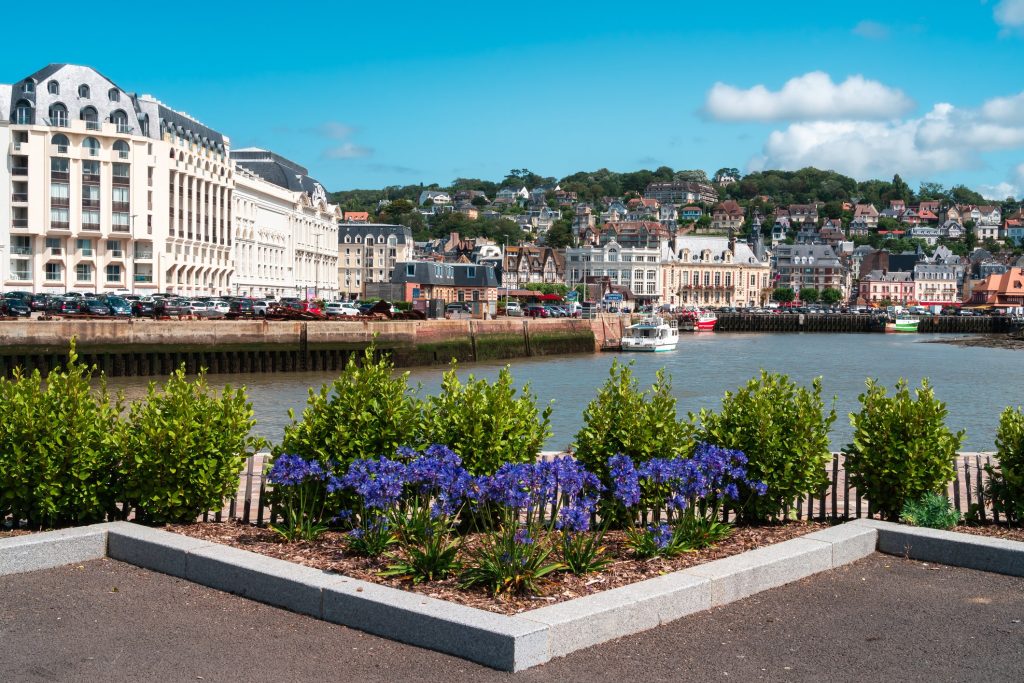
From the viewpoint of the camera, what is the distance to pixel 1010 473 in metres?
11.7

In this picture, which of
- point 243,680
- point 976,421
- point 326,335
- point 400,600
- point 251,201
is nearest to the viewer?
point 243,680

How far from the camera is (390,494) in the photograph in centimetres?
955

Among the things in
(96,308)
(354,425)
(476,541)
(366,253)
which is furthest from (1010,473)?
(366,253)

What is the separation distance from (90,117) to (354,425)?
268 feet

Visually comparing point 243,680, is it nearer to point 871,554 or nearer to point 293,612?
point 293,612

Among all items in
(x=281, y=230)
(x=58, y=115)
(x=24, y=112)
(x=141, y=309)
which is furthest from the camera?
(x=281, y=230)

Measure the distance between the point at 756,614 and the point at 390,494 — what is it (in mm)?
3442

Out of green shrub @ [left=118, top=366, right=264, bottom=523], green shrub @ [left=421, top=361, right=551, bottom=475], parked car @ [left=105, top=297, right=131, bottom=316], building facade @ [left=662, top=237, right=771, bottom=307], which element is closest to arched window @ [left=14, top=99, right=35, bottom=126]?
parked car @ [left=105, top=297, right=131, bottom=316]

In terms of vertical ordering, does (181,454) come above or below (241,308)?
below

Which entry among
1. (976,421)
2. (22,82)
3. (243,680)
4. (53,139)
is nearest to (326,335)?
(976,421)

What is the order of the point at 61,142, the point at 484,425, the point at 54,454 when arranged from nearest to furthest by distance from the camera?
the point at 54,454, the point at 484,425, the point at 61,142

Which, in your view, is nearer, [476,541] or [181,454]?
[476,541]

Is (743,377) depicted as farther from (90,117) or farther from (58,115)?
(58,115)

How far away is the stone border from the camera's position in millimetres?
7805
